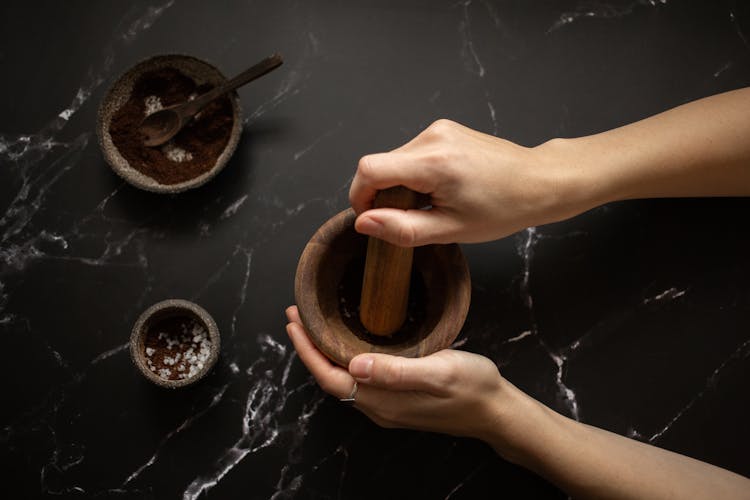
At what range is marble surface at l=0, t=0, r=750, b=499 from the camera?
1354 millimetres

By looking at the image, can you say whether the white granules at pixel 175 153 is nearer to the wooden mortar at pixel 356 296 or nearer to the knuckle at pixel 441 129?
the wooden mortar at pixel 356 296

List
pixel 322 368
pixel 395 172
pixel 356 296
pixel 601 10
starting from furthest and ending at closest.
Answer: pixel 601 10 < pixel 356 296 < pixel 322 368 < pixel 395 172

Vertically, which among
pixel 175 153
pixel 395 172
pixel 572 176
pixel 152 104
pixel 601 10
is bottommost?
pixel 572 176

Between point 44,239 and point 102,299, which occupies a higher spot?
point 44,239

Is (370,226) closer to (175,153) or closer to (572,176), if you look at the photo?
(572,176)

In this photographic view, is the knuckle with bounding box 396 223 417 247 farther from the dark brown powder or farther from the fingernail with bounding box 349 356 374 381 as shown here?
the dark brown powder

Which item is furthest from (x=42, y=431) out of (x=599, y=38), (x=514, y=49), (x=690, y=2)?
(x=690, y=2)

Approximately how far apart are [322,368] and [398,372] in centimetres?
18

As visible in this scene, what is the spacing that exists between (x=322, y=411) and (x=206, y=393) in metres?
0.25

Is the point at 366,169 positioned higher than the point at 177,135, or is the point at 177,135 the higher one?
the point at 177,135

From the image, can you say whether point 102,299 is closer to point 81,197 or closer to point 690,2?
point 81,197

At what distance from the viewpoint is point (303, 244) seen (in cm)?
141

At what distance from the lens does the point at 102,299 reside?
55.2 inches

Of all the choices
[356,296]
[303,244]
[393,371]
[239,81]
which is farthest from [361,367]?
[239,81]
